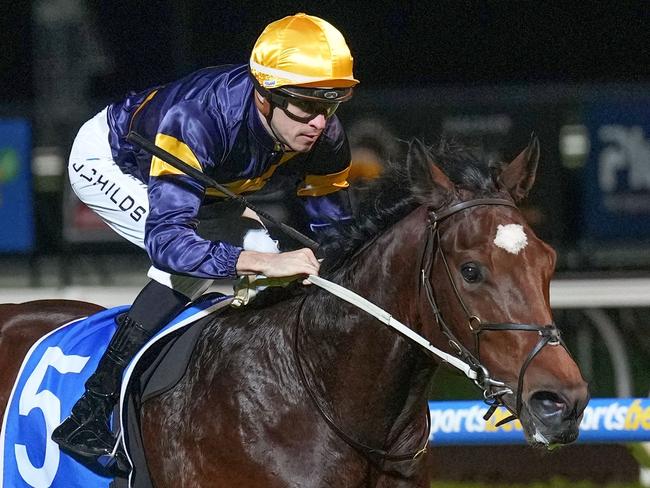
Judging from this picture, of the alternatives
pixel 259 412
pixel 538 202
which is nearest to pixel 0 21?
pixel 538 202

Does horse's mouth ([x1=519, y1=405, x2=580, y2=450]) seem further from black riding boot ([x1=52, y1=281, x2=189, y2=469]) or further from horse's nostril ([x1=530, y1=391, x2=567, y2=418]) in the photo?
black riding boot ([x1=52, y1=281, x2=189, y2=469])

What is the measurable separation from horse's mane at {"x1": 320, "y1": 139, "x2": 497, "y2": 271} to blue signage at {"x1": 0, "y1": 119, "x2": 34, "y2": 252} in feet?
10.7

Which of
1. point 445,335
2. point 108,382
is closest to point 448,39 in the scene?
point 108,382

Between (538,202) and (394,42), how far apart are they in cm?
204

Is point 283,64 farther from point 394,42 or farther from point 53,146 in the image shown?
point 394,42

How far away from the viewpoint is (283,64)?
3059 mm

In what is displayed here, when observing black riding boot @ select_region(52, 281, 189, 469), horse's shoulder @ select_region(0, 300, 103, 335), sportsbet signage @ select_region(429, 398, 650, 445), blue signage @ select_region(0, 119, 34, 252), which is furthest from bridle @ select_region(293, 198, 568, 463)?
blue signage @ select_region(0, 119, 34, 252)

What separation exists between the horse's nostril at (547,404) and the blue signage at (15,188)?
403cm

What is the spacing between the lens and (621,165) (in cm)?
598

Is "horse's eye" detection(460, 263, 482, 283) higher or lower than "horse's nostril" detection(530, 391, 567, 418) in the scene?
higher

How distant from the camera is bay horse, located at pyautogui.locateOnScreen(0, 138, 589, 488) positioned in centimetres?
268

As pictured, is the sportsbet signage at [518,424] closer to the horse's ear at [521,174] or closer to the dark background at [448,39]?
the horse's ear at [521,174]

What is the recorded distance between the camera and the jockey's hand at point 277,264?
293 centimetres

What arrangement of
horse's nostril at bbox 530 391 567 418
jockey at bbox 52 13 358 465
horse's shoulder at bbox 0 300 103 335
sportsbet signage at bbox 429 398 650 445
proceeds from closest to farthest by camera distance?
horse's nostril at bbox 530 391 567 418, jockey at bbox 52 13 358 465, horse's shoulder at bbox 0 300 103 335, sportsbet signage at bbox 429 398 650 445
